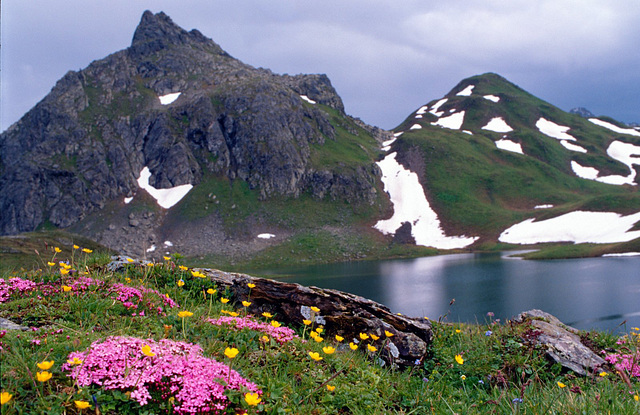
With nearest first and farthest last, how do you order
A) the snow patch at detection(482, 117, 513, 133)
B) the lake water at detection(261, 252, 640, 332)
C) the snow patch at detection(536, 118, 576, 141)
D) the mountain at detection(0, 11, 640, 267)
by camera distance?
the lake water at detection(261, 252, 640, 332)
the mountain at detection(0, 11, 640, 267)
the snow patch at detection(536, 118, 576, 141)
the snow patch at detection(482, 117, 513, 133)

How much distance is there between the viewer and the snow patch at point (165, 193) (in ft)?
366

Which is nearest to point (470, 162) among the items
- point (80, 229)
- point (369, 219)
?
point (369, 219)

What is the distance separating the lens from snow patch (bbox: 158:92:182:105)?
132 meters

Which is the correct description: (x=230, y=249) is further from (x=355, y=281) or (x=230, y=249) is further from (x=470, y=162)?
(x=470, y=162)

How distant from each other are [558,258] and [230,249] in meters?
72.7

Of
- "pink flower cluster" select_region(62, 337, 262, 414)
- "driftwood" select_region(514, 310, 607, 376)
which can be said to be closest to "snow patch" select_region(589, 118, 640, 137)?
"driftwood" select_region(514, 310, 607, 376)

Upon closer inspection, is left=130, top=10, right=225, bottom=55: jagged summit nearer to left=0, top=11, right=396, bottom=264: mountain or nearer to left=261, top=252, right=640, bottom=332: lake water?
left=0, top=11, right=396, bottom=264: mountain

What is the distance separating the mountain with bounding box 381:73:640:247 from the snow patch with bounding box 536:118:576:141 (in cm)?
45

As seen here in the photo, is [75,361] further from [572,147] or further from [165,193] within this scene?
[572,147]

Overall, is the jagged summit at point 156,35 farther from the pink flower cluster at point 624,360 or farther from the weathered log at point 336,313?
the pink flower cluster at point 624,360

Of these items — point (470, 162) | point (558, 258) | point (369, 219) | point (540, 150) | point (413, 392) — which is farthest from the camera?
point (540, 150)

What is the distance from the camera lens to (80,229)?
103500mm

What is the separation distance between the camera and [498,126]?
543 feet

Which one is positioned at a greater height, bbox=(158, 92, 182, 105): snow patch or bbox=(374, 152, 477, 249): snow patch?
bbox=(158, 92, 182, 105): snow patch
